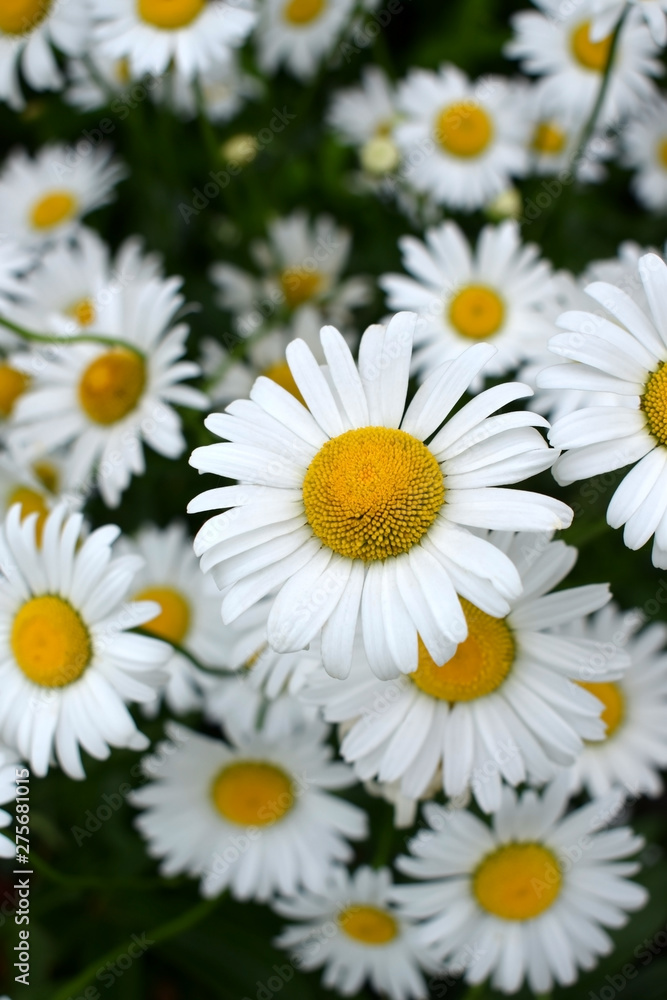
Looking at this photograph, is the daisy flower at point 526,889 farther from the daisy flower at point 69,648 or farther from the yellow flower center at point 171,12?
the yellow flower center at point 171,12

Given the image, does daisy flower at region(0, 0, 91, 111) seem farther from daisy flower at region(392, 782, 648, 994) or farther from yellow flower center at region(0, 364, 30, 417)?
daisy flower at region(392, 782, 648, 994)

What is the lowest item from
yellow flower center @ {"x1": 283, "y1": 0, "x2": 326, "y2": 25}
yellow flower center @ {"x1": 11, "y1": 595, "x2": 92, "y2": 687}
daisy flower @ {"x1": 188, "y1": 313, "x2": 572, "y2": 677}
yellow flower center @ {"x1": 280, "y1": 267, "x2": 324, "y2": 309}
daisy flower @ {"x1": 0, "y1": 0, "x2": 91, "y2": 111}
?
yellow flower center @ {"x1": 11, "y1": 595, "x2": 92, "y2": 687}

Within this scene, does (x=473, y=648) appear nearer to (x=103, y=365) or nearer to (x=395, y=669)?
(x=395, y=669)

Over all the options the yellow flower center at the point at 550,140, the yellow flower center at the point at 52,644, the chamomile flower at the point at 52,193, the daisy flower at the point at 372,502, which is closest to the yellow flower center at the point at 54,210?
the chamomile flower at the point at 52,193

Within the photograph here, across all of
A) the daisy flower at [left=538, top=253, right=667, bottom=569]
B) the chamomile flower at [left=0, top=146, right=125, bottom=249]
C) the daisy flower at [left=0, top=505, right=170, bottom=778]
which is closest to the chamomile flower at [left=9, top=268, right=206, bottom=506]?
the daisy flower at [left=0, top=505, right=170, bottom=778]

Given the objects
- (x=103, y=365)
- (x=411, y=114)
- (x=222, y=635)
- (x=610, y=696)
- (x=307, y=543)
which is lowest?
(x=222, y=635)

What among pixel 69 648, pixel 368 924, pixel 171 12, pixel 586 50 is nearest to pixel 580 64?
pixel 586 50

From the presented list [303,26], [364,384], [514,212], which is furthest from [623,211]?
[364,384]
